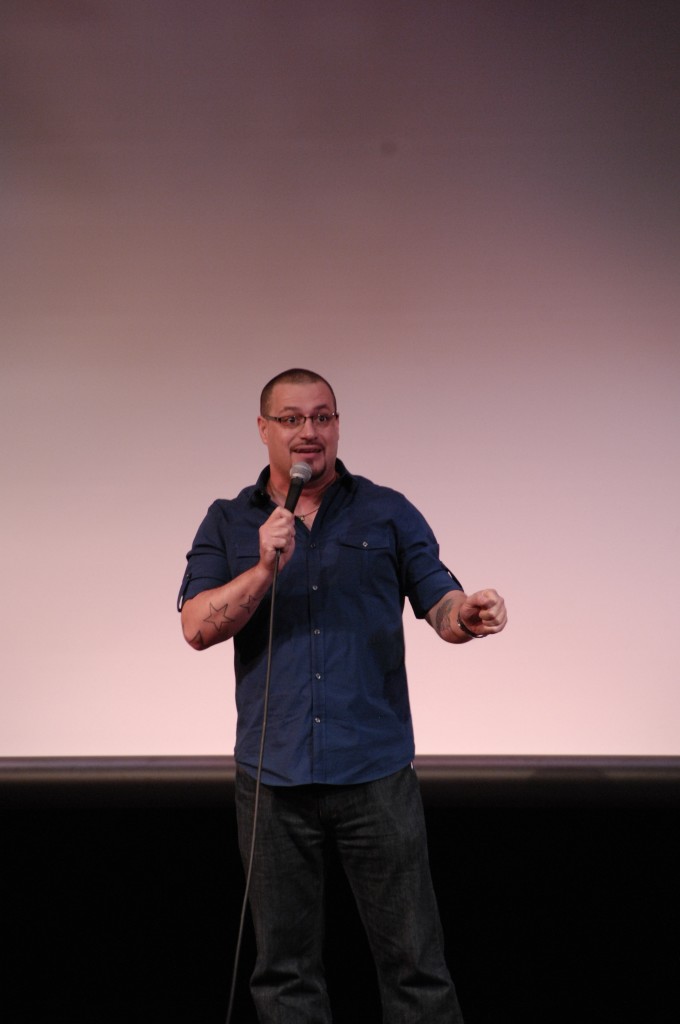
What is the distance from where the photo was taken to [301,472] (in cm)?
164

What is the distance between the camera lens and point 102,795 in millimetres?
2646

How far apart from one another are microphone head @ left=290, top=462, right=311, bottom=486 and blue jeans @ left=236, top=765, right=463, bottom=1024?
1.78 ft

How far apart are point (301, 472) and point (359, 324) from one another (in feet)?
3.64

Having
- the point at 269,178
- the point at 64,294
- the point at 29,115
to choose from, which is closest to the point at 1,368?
the point at 64,294

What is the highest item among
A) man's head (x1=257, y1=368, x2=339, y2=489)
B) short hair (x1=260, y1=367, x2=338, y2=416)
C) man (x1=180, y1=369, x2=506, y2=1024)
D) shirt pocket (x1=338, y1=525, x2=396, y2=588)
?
short hair (x1=260, y1=367, x2=338, y2=416)

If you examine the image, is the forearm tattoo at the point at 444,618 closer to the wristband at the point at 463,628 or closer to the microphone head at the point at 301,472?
the wristband at the point at 463,628

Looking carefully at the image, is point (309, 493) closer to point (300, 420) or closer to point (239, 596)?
point (300, 420)

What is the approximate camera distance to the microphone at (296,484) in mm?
1606

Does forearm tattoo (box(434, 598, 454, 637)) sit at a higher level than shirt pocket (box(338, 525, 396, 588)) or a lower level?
lower

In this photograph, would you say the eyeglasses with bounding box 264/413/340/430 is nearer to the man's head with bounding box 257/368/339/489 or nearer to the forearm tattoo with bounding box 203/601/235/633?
the man's head with bounding box 257/368/339/489

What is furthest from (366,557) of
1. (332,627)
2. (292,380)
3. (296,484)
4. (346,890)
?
(346,890)

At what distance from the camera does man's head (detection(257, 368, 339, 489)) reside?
179cm

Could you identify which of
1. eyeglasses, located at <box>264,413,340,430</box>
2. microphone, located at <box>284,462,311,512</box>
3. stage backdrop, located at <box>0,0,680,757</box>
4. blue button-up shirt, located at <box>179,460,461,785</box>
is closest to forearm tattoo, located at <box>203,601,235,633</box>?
blue button-up shirt, located at <box>179,460,461,785</box>

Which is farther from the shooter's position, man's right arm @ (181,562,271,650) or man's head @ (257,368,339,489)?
man's head @ (257,368,339,489)
